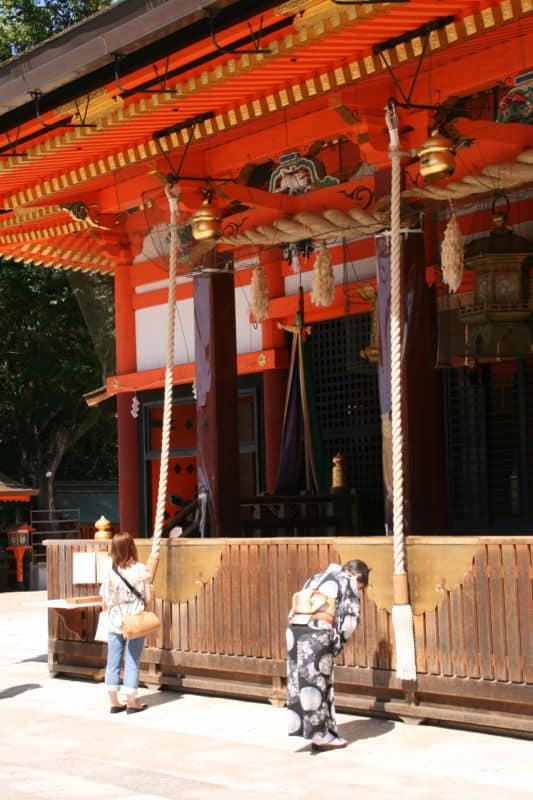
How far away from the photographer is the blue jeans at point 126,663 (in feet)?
30.6

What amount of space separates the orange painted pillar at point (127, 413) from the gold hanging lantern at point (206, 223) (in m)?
4.86

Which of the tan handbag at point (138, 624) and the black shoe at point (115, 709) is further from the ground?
the tan handbag at point (138, 624)

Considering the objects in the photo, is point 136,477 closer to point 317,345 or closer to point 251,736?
point 317,345

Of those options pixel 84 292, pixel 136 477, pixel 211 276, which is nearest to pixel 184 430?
pixel 136 477

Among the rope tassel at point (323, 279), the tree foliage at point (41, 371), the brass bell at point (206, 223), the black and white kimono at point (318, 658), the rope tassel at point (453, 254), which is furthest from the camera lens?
the tree foliage at point (41, 371)

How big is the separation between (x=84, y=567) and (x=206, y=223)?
10.7 ft

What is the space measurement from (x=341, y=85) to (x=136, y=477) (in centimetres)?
771

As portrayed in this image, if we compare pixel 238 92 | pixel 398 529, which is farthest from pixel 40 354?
pixel 398 529

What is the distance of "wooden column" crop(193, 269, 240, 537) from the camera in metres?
11.4

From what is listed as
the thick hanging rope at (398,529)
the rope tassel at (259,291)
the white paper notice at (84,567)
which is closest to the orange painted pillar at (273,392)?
the rope tassel at (259,291)

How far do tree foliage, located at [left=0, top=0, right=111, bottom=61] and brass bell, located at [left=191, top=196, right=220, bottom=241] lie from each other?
18.6 meters

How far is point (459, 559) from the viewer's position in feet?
26.1

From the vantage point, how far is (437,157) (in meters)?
8.73

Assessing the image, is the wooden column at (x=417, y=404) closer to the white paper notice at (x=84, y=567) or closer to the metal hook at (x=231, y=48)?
the metal hook at (x=231, y=48)
